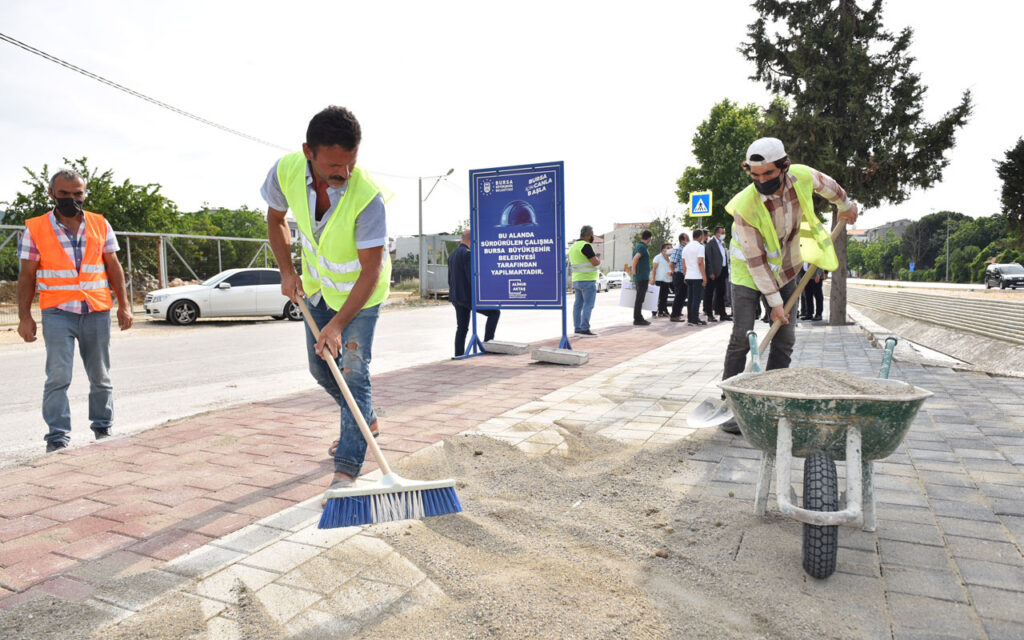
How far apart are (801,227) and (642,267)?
958 centimetres

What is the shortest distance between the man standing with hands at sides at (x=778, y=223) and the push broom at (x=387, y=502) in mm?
2324

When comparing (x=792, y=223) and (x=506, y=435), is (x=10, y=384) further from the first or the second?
(x=792, y=223)

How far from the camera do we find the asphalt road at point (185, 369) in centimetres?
536

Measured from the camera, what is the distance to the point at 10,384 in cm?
723

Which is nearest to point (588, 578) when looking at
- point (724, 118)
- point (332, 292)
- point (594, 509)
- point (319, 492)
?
point (594, 509)

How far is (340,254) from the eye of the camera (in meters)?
3.11

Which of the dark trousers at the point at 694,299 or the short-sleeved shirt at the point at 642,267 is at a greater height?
the short-sleeved shirt at the point at 642,267

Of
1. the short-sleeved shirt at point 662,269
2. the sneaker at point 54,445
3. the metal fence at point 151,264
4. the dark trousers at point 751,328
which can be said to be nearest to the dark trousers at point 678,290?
the short-sleeved shirt at point 662,269

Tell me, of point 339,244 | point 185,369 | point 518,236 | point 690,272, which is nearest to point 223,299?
point 185,369

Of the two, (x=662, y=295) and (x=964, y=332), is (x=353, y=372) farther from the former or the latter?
(x=662, y=295)

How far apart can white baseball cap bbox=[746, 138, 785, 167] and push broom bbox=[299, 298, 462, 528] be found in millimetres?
2482

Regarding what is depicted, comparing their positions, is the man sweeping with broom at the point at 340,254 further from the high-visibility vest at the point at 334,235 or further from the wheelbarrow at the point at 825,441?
the wheelbarrow at the point at 825,441

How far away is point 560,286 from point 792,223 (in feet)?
15.3

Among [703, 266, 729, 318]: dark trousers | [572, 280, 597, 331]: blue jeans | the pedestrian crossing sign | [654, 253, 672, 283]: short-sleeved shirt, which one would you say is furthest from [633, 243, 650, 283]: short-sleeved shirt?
the pedestrian crossing sign
